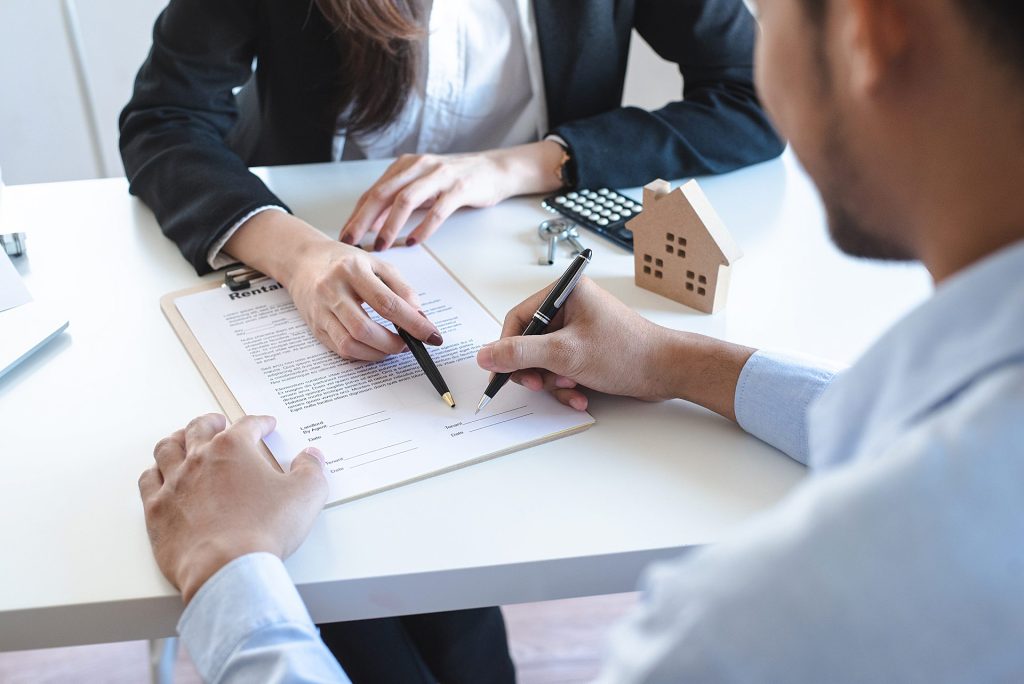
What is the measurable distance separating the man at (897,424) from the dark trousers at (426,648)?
41cm

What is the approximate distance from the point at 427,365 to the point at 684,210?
0.30m

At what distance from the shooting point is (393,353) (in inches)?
32.0

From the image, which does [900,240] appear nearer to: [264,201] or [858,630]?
[858,630]

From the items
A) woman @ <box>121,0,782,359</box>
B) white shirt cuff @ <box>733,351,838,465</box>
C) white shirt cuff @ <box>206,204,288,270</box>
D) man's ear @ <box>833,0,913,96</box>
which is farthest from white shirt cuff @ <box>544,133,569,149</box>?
man's ear @ <box>833,0,913,96</box>

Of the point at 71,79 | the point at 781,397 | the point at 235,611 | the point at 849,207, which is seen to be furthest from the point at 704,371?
the point at 71,79

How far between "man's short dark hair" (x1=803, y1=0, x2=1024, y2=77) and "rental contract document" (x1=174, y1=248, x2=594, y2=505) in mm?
419

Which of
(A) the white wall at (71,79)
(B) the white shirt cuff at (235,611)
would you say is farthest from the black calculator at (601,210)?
(A) the white wall at (71,79)

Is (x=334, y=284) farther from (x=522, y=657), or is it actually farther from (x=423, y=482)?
(x=522, y=657)

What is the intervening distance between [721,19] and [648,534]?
0.89 m

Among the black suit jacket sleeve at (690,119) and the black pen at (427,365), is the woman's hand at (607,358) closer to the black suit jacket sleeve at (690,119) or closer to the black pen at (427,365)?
the black pen at (427,365)

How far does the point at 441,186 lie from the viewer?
106 cm

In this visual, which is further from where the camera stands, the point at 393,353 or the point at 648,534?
the point at 393,353

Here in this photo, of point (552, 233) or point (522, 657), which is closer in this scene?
point (552, 233)

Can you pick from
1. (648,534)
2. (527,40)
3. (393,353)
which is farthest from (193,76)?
(648,534)
